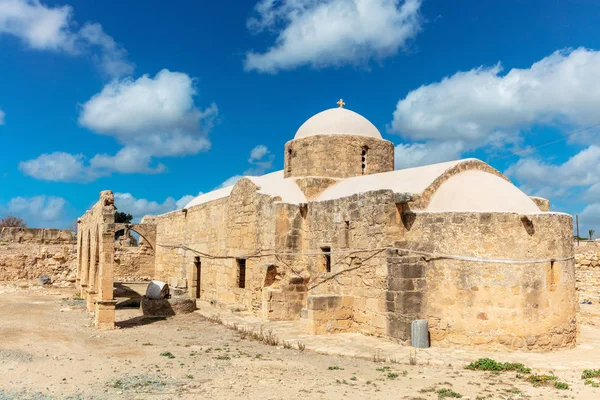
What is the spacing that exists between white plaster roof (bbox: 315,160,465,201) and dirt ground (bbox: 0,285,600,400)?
11.1ft

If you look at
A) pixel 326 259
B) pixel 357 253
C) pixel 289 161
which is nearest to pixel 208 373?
pixel 357 253

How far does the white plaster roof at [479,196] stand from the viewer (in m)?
8.29

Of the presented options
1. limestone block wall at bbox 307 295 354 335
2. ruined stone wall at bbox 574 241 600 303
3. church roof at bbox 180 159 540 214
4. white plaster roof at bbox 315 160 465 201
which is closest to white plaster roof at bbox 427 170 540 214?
church roof at bbox 180 159 540 214

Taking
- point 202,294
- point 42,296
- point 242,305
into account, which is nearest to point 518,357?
point 242,305

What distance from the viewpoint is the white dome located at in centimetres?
1280

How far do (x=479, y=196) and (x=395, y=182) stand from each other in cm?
196

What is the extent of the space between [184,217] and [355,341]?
10360 mm

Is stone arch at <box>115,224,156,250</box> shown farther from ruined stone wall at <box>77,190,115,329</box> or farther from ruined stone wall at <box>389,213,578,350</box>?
ruined stone wall at <box>389,213,578,350</box>

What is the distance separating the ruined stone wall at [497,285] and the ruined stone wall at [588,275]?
7.71 meters

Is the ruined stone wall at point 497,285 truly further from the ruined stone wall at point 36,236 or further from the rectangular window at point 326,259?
the ruined stone wall at point 36,236

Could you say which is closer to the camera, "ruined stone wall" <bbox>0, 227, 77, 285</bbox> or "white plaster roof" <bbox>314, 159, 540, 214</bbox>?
"white plaster roof" <bbox>314, 159, 540, 214</bbox>

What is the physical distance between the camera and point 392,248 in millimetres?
8695

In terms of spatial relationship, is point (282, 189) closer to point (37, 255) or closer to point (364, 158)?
point (364, 158)

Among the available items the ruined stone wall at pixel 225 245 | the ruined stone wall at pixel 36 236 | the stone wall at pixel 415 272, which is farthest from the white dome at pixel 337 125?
the ruined stone wall at pixel 36 236
